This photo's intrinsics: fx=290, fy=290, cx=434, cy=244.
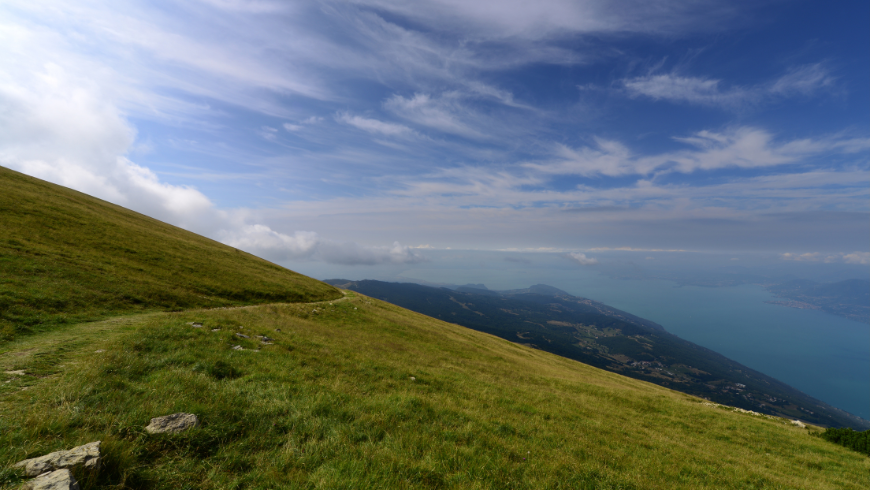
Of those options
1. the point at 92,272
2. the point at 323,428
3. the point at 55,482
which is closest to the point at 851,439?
the point at 323,428

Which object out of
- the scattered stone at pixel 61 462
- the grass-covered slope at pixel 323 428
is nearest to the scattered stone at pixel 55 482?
the scattered stone at pixel 61 462

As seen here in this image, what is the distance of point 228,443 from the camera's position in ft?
20.9

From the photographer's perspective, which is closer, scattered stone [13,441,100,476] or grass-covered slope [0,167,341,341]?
scattered stone [13,441,100,476]

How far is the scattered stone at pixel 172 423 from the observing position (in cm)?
593

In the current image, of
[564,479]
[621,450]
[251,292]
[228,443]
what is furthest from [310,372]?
[251,292]

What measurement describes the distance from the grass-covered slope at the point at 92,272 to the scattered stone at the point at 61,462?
14.7 meters

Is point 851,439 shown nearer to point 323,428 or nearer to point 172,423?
point 323,428

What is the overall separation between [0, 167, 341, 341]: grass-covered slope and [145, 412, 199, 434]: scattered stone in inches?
542

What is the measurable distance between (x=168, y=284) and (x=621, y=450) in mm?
37899

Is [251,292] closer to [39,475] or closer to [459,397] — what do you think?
[459,397]

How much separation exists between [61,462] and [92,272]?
99.7 feet

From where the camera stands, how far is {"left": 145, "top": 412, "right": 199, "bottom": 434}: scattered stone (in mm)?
5926

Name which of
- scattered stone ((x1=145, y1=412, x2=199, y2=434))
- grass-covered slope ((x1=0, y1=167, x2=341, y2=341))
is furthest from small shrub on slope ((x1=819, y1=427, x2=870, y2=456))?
grass-covered slope ((x1=0, y1=167, x2=341, y2=341))

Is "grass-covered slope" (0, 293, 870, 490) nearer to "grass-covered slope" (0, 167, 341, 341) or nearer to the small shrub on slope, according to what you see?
the small shrub on slope
